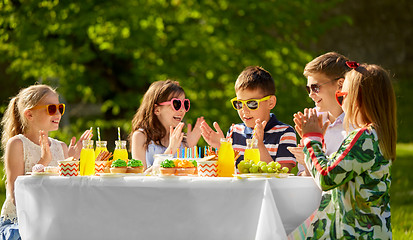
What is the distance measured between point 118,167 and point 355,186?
1.37 meters

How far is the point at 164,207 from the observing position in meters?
3.57

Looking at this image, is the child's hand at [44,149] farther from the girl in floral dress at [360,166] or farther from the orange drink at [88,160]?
the girl in floral dress at [360,166]

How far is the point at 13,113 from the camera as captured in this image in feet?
15.2

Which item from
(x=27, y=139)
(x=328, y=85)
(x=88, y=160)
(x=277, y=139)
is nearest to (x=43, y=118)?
(x=27, y=139)

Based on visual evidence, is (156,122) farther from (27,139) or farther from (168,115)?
(27,139)

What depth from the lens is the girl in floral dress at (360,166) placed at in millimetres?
3299

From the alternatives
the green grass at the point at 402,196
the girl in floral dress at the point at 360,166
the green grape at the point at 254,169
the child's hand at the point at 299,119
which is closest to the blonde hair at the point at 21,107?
the green grape at the point at 254,169

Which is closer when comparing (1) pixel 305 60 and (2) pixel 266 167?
(2) pixel 266 167

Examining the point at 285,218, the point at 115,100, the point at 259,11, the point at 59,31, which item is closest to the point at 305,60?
the point at 259,11

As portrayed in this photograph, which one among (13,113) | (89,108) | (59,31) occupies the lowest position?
(89,108)

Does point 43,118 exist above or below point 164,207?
above

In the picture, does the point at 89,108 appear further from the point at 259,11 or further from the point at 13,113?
the point at 13,113

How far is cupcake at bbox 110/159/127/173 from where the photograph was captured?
3.73 metres

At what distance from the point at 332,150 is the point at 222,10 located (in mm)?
8010
